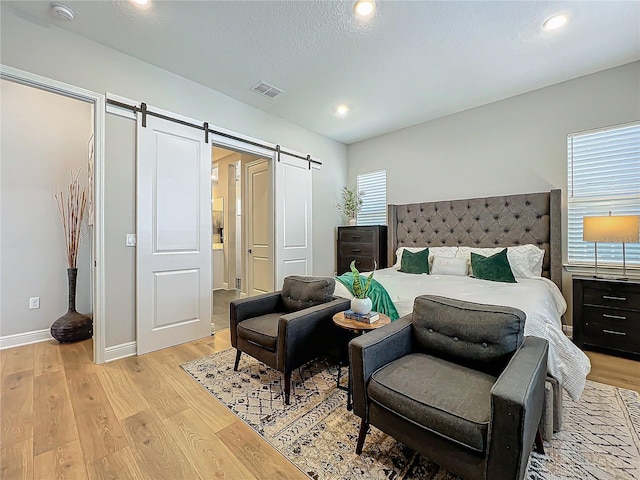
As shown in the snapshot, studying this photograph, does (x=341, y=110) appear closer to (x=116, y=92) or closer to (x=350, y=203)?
(x=350, y=203)

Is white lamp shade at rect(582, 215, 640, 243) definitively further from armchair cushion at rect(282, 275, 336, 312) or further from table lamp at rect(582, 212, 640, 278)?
armchair cushion at rect(282, 275, 336, 312)

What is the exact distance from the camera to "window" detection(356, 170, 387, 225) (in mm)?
4812

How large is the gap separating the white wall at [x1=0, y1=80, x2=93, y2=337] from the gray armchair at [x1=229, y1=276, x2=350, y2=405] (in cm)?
253

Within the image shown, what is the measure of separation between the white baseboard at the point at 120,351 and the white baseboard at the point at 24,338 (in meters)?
1.20

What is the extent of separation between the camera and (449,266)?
3.34m

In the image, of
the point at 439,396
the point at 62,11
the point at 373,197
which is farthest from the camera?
the point at 373,197

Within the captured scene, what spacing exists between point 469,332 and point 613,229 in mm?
2251

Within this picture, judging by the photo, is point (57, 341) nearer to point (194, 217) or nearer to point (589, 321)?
point (194, 217)

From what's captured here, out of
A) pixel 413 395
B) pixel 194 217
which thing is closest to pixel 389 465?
pixel 413 395

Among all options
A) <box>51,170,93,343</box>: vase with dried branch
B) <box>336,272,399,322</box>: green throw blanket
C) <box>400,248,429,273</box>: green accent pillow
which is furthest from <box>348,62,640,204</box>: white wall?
<box>51,170,93,343</box>: vase with dried branch

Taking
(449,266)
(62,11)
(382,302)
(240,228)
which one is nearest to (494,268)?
(449,266)

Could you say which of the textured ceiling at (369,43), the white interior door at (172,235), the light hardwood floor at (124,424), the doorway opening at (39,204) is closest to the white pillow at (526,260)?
the light hardwood floor at (124,424)

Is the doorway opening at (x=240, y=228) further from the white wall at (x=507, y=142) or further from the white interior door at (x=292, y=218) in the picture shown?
the white wall at (x=507, y=142)

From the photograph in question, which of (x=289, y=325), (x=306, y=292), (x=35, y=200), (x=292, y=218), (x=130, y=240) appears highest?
(x=35, y=200)
